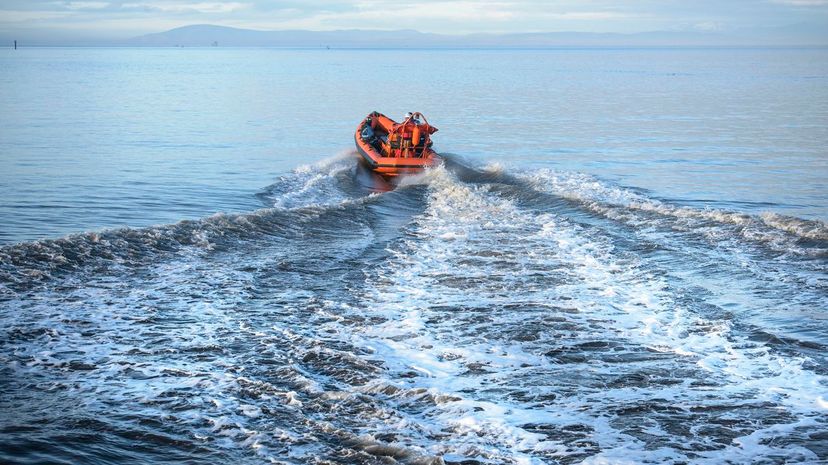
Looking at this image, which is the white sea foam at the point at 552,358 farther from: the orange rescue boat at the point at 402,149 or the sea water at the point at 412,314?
the orange rescue boat at the point at 402,149

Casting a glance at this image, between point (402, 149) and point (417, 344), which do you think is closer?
point (417, 344)

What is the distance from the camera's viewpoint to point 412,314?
8.97 metres

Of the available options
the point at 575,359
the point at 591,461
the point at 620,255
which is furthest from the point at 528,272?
the point at 591,461

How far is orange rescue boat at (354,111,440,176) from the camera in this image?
20312 millimetres

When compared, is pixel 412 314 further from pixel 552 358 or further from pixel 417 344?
pixel 552 358

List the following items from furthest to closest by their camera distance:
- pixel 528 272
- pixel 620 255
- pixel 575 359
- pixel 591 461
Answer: pixel 620 255, pixel 528 272, pixel 575 359, pixel 591 461

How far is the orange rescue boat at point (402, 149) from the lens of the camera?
20.3 m

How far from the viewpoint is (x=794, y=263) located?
11062 mm

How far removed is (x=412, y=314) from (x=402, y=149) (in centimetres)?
1271

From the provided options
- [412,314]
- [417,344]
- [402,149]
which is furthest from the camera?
[402,149]

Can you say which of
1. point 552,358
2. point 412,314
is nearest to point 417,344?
point 412,314

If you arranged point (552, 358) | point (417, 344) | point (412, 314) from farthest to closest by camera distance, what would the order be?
point (412, 314)
point (417, 344)
point (552, 358)

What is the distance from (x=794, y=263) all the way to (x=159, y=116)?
27757mm

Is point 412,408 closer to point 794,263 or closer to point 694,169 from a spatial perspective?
point 794,263
